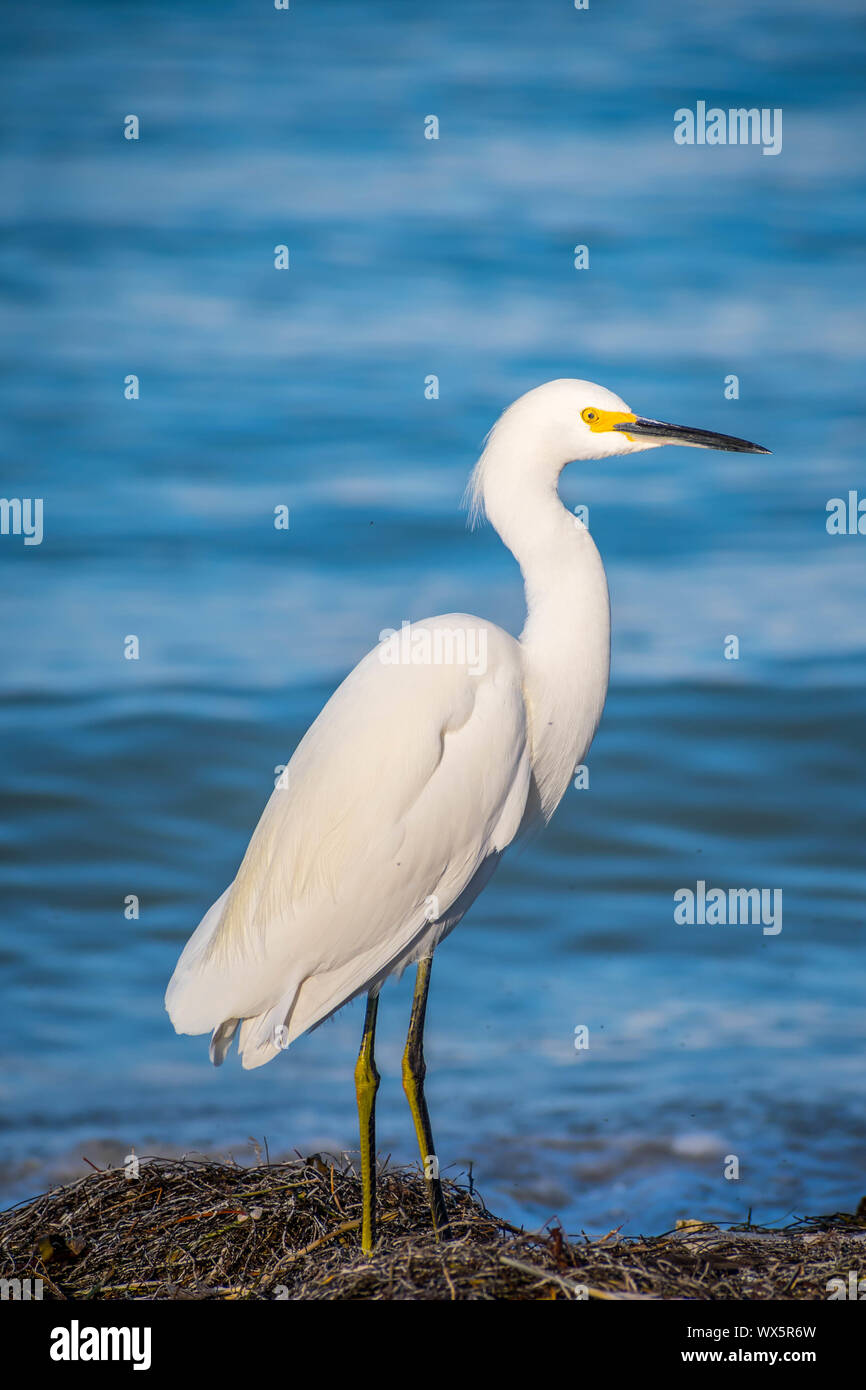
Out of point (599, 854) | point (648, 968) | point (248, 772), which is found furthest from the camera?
point (248, 772)

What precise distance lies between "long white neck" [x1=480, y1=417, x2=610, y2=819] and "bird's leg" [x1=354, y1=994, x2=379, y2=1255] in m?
0.94

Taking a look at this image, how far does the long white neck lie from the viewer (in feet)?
13.0

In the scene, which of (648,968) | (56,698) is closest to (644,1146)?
(648,968)

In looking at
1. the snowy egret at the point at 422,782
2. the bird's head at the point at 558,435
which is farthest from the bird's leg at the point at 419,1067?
the bird's head at the point at 558,435

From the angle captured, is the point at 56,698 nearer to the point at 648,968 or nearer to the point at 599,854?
the point at 599,854

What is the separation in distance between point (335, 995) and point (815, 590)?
829cm

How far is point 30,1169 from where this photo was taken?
18.2ft

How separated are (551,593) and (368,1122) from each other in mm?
1553

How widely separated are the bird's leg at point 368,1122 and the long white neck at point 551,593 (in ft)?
3.10

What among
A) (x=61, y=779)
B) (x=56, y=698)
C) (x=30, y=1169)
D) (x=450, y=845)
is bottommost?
(x=30, y=1169)
